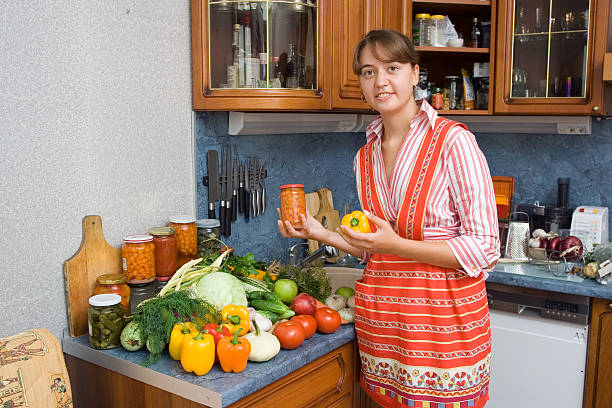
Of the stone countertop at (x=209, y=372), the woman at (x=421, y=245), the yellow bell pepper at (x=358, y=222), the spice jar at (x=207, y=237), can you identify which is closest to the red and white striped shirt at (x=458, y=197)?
the woman at (x=421, y=245)

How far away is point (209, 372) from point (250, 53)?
1.12 meters

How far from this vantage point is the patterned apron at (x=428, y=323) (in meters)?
1.69

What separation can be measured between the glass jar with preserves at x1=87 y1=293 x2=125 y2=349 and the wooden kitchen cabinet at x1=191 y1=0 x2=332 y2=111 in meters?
0.80

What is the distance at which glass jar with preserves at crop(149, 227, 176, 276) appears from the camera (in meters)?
1.96

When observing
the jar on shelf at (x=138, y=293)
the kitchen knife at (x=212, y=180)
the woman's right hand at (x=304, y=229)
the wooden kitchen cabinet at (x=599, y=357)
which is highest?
the kitchen knife at (x=212, y=180)

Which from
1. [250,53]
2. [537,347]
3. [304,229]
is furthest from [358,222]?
[537,347]

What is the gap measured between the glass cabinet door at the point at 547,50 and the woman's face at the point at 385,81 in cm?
125

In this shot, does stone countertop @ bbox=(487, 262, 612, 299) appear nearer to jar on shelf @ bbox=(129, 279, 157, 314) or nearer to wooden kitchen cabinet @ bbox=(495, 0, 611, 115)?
wooden kitchen cabinet @ bbox=(495, 0, 611, 115)

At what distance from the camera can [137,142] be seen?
2.04 meters

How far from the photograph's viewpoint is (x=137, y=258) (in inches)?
74.1

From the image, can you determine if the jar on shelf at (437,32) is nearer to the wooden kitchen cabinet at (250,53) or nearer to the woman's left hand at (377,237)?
the wooden kitchen cabinet at (250,53)

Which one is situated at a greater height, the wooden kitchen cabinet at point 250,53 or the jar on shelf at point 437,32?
the jar on shelf at point 437,32

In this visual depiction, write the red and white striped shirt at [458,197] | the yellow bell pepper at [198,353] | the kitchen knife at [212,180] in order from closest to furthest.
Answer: the yellow bell pepper at [198,353], the red and white striped shirt at [458,197], the kitchen knife at [212,180]

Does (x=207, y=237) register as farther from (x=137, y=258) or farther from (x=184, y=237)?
(x=137, y=258)
